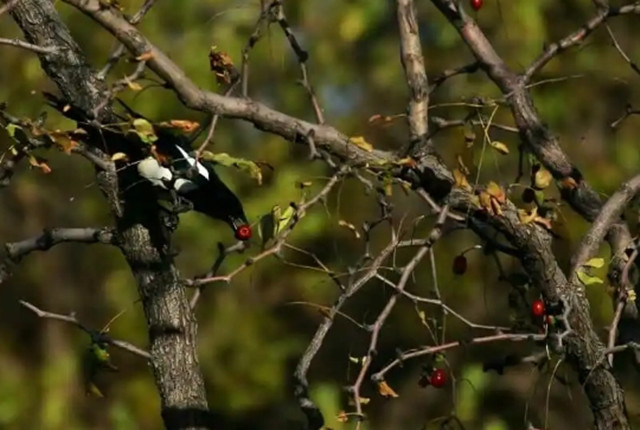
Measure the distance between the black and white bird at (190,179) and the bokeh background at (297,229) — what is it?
0.78 m

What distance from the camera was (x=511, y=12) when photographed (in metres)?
3.68

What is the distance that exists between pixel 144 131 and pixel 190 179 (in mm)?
424

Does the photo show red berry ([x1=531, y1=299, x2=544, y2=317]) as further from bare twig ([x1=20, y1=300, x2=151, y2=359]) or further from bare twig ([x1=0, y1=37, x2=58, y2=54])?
bare twig ([x1=0, y1=37, x2=58, y2=54])

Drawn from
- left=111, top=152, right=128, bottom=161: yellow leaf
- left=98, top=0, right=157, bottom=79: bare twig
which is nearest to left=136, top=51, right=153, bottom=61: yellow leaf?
left=98, top=0, right=157, bottom=79: bare twig

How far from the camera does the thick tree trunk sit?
Result: 2.12 metres

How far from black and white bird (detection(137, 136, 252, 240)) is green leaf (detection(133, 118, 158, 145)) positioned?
4cm

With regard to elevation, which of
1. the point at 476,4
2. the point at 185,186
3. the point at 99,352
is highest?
the point at 476,4

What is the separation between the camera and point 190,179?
2.30 metres

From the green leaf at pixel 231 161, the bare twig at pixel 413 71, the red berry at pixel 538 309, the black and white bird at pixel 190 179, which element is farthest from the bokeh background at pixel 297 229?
the green leaf at pixel 231 161

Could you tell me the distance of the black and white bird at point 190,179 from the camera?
81.2 inches

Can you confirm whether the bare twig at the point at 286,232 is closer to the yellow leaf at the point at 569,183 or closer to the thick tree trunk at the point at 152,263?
the thick tree trunk at the point at 152,263

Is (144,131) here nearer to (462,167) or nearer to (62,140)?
(62,140)

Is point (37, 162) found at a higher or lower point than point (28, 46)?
lower

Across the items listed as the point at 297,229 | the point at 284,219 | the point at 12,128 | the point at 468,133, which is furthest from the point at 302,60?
the point at 297,229
